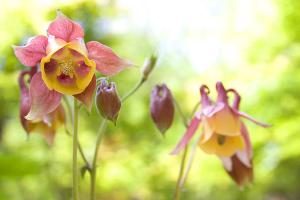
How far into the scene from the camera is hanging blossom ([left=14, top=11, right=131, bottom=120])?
1.04 metres

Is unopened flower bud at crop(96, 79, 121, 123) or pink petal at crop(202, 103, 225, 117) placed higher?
→ unopened flower bud at crop(96, 79, 121, 123)

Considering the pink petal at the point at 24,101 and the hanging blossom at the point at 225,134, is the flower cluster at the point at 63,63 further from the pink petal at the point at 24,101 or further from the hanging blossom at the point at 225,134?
the hanging blossom at the point at 225,134

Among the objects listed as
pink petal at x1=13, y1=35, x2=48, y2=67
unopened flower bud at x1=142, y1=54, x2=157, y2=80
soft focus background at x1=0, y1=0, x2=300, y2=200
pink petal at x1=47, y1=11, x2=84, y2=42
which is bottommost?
soft focus background at x1=0, y1=0, x2=300, y2=200

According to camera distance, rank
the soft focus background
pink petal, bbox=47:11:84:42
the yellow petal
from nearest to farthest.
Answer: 1. pink petal, bbox=47:11:84:42
2. the yellow petal
3. the soft focus background

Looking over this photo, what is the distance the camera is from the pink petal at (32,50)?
1.04 m

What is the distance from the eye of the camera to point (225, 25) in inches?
211

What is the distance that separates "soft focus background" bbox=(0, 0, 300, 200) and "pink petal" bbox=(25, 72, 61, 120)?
4.75ft

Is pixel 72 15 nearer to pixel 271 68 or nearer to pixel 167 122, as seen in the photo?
pixel 271 68

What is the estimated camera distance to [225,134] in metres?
1.30

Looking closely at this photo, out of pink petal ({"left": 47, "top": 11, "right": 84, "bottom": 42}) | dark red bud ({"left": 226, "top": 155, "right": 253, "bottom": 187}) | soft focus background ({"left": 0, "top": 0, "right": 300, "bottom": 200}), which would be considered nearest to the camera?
pink petal ({"left": 47, "top": 11, "right": 84, "bottom": 42})

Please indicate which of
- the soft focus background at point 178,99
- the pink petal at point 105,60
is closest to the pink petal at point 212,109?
the pink petal at point 105,60

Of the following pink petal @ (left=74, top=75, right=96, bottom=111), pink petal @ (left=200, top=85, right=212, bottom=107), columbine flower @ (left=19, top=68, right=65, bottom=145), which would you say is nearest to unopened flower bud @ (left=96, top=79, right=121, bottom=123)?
pink petal @ (left=74, top=75, right=96, bottom=111)

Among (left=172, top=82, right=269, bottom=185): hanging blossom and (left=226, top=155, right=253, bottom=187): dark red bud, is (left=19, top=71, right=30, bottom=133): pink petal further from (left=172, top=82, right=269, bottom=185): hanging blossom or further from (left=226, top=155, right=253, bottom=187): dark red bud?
(left=226, top=155, right=253, bottom=187): dark red bud

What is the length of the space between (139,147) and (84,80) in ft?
13.9
